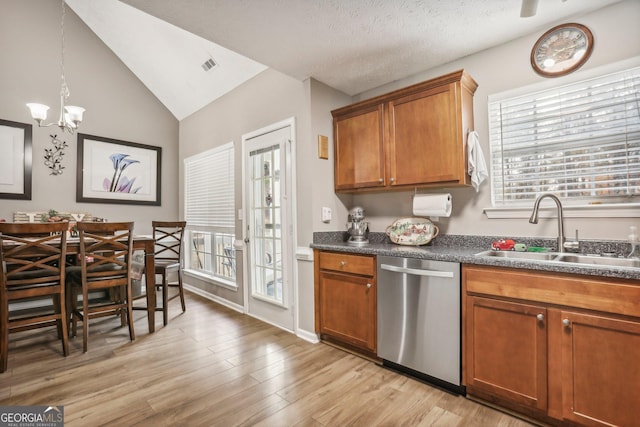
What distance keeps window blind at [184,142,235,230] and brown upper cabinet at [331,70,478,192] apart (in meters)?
1.74

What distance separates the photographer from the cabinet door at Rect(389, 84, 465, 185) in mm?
2158

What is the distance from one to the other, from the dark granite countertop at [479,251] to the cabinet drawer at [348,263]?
5 cm

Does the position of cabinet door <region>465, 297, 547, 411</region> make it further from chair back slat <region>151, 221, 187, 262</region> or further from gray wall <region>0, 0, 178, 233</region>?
gray wall <region>0, 0, 178, 233</region>

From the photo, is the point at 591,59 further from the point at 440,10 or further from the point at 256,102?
the point at 256,102

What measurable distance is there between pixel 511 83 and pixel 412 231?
1.33 meters

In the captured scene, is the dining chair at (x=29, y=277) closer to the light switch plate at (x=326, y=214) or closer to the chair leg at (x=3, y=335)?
the chair leg at (x=3, y=335)

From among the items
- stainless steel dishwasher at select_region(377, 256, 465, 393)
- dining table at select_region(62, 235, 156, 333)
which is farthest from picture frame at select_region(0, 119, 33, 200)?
stainless steel dishwasher at select_region(377, 256, 465, 393)

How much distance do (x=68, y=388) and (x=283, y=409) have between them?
147cm

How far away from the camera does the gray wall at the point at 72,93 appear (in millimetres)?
3537

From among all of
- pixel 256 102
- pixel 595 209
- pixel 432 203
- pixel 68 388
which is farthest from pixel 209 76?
pixel 595 209

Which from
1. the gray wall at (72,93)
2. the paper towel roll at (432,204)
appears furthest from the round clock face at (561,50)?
the gray wall at (72,93)

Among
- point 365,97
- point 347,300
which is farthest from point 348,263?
point 365,97

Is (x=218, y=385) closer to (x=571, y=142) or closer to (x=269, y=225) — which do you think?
(x=269, y=225)

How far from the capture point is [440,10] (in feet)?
6.16
